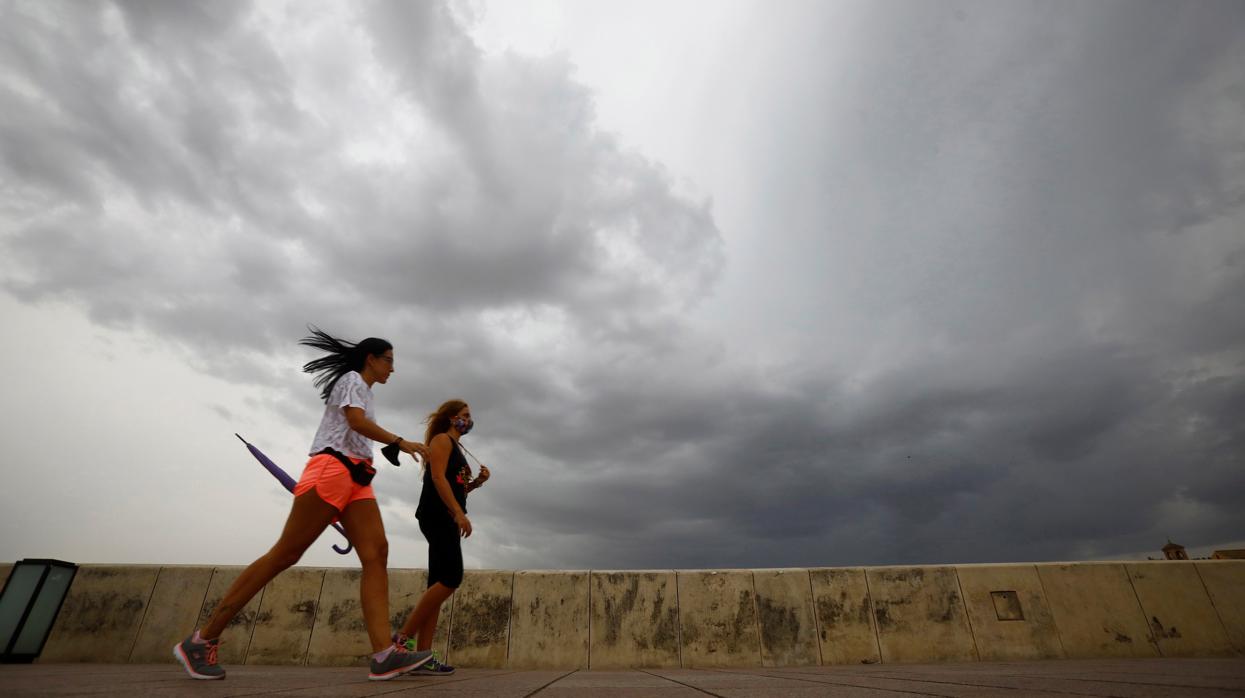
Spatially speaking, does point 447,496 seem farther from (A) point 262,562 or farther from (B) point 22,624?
(B) point 22,624

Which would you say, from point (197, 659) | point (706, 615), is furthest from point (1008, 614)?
point (197, 659)

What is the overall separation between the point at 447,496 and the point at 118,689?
6.03 feet

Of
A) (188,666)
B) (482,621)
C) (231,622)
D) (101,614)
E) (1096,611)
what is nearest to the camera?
(188,666)

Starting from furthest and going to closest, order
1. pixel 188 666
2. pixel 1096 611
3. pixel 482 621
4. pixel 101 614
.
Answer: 1. pixel 1096 611
2. pixel 482 621
3. pixel 101 614
4. pixel 188 666

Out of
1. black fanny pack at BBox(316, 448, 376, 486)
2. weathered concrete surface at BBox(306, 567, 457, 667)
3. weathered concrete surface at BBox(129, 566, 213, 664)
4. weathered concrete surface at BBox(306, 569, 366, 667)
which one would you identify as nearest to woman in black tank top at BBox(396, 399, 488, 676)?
black fanny pack at BBox(316, 448, 376, 486)

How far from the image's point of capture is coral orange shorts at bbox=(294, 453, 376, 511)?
3.00 meters

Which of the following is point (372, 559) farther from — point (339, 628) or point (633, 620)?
point (633, 620)

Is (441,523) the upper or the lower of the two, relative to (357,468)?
lower

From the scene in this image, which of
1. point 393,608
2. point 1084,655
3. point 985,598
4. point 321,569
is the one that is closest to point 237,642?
point 321,569

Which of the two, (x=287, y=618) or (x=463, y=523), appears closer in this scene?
(x=463, y=523)

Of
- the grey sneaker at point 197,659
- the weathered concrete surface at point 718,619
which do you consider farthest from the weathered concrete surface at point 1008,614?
the grey sneaker at point 197,659

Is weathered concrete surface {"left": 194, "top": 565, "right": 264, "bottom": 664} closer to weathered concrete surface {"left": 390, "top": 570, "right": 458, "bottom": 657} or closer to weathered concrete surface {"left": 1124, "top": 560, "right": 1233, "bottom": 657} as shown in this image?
weathered concrete surface {"left": 390, "top": 570, "right": 458, "bottom": 657}

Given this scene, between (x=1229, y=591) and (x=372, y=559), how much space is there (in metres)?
8.90

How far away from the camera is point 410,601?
19.4ft
